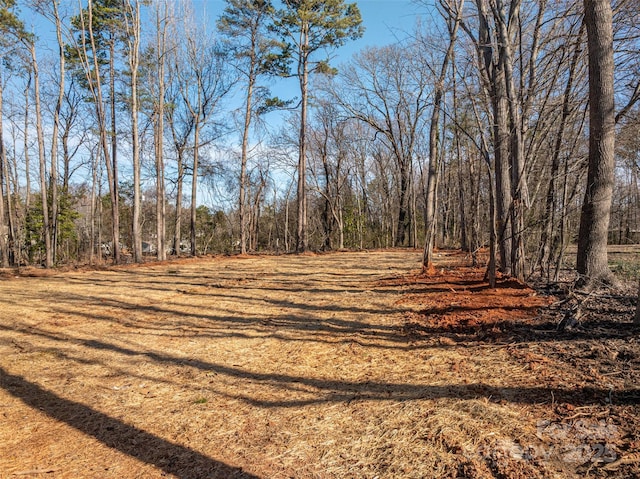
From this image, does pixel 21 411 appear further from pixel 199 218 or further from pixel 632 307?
pixel 199 218

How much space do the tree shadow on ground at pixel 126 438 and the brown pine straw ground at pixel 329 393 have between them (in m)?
0.01

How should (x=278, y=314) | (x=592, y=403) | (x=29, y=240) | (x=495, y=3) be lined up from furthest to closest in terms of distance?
(x=29, y=240)
(x=495, y=3)
(x=278, y=314)
(x=592, y=403)

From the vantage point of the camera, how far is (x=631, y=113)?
6.81 metres

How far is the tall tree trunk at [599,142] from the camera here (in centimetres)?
459

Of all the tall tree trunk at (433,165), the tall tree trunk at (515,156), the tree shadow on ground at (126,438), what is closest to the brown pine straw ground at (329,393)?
the tree shadow on ground at (126,438)

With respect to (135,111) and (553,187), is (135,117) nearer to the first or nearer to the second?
(135,111)

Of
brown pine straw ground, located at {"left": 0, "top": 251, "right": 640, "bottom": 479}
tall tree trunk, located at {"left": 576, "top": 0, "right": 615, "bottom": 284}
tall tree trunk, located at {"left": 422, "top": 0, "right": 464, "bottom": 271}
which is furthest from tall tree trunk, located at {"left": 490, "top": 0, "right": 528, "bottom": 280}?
tall tree trunk, located at {"left": 422, "top": 0, "right": 464, "bottom": 271}

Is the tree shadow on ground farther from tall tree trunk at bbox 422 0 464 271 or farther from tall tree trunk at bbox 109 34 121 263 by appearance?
tall tree trunk at bbox 109 34 121 263

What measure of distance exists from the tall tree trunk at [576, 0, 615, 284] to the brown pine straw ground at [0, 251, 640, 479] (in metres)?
0.79

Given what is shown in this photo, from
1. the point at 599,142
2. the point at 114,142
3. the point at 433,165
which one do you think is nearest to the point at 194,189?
the point at 114,142

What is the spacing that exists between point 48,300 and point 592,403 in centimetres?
830

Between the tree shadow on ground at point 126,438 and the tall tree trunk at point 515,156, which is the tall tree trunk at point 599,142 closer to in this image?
the tall tree trunk at point 515,156

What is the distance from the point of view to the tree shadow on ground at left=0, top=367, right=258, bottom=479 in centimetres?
217

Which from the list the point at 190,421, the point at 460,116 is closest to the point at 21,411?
the point at 190,421
